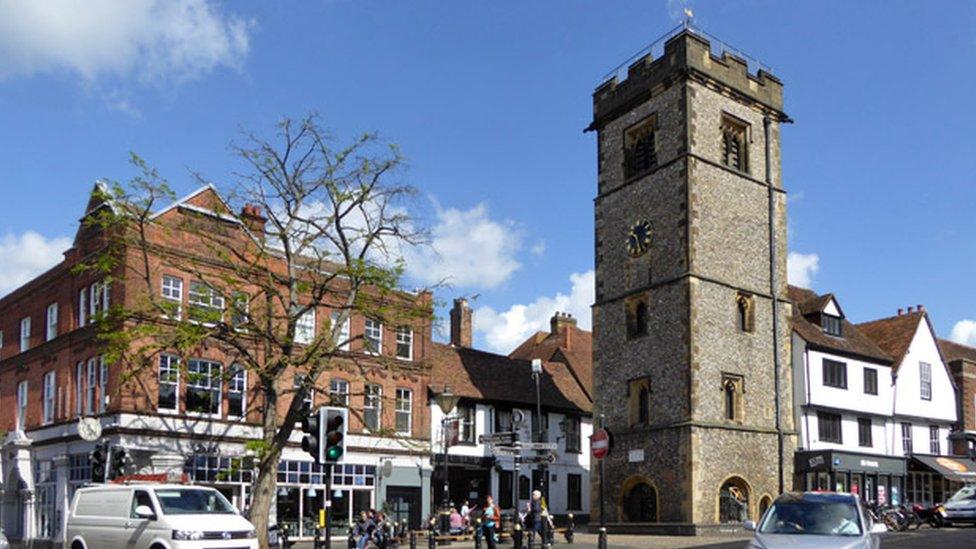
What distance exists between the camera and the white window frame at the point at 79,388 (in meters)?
36.9

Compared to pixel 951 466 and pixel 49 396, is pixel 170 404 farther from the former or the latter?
pixel 951 466

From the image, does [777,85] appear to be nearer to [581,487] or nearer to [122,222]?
[581,487]

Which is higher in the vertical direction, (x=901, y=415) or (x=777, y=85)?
(x=777, y=85)

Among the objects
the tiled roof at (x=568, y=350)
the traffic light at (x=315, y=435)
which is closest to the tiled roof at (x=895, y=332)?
the tiled roof at (x=568, y=350)

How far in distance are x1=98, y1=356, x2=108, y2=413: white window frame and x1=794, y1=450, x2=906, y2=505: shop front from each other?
27.0 meters

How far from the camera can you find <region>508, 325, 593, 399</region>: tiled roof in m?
53.7

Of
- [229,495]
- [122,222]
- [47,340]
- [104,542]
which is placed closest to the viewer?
[104,542]

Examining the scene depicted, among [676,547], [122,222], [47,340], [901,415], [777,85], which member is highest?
[777,85]

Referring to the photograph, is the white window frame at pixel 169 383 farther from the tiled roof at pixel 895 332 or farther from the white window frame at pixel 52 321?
the tiled roof at pixel 895 332

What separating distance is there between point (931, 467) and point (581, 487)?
16371 mm

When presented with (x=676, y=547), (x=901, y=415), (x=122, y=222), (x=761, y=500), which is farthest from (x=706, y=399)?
(x=122, y=222)

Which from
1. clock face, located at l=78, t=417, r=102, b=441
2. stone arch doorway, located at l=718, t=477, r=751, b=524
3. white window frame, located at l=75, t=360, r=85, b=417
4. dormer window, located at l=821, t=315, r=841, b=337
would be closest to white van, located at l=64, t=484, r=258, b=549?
clock face, located at l=78, t=417, r=102, b=441

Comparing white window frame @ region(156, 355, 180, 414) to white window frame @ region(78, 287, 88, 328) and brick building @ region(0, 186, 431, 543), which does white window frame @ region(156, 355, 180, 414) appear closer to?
brick building @ region(0, 186, 431, 543)

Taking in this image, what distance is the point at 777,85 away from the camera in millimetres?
45594
